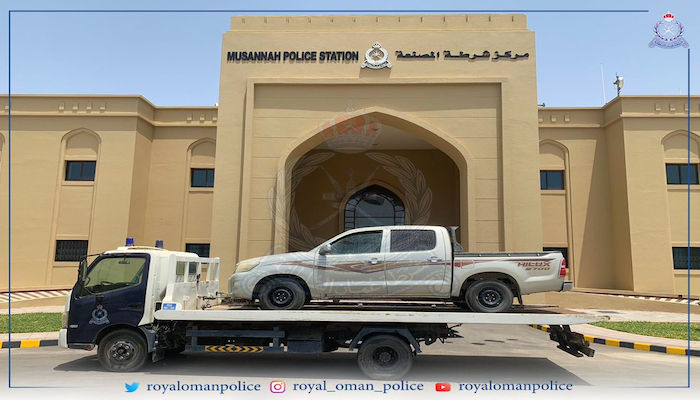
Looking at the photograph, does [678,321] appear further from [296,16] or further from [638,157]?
[296,16]

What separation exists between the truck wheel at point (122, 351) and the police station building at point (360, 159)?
771 cm

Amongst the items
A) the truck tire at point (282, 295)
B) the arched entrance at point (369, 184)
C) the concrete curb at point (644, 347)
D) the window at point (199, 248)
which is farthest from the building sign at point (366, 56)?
the truck tire at point (282, 295)

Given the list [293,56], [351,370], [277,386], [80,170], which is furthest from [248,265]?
[80,170]

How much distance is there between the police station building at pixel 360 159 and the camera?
14.9 metres

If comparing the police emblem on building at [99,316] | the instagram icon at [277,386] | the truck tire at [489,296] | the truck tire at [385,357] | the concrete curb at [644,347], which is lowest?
the instagram icon at [277,386]

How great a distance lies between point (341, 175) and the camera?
1981 centimetres

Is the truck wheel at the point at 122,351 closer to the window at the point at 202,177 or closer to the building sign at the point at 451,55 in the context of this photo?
the building sign at the point at 451,55

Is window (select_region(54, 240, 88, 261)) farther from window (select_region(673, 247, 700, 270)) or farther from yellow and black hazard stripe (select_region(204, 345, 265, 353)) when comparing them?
window (select_region(673, 247, 700, 270))

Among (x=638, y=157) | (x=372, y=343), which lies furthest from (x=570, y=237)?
(x=372, y=343)

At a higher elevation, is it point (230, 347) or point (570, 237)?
point (570, 237)

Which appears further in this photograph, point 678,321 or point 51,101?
point 51,101

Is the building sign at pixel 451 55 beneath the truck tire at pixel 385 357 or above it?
above

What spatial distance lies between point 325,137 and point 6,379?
36.0 ft

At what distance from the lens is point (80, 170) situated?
61.5 ft
